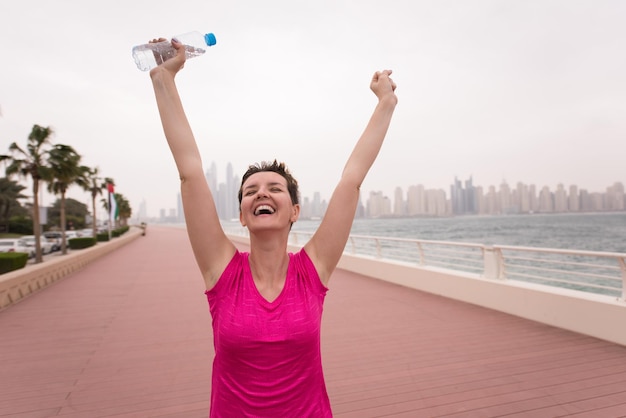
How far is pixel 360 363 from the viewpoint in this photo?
4.44 m

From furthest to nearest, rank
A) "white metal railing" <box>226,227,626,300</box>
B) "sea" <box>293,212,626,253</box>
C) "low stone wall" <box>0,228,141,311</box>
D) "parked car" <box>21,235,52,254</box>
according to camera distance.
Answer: "sea" <box>293,212,626,253</box>
"parked car" <box>21,235,52,254</box>
"low stone wall" <box>0,228,141,311</box>
"white metal railing" <box>226,227,626,300</box>

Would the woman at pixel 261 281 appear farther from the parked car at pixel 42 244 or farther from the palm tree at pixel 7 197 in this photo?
the palm tree at pixel 7 197

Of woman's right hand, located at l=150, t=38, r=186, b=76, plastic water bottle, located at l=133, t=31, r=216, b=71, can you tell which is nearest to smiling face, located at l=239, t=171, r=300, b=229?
woman's right hand, located at l=150, t=38, r=186, b=76

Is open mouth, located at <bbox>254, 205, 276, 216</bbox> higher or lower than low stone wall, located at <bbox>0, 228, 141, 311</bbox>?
higher

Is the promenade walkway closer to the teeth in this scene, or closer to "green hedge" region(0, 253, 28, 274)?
the teeth

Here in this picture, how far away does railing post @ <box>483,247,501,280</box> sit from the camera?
676 centimetres

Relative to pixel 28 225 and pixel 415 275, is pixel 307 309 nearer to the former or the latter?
pixel 415 275

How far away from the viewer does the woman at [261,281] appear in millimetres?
1122

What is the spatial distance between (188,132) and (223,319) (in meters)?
0.59

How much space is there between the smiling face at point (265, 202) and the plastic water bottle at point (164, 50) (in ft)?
1.78

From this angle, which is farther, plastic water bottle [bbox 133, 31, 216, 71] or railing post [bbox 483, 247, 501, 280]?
railing post [bbox 483, 247, 501, 280]

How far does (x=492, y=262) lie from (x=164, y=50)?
6688 mm

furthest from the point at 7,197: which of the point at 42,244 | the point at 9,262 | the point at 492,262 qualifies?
the point at 492,262

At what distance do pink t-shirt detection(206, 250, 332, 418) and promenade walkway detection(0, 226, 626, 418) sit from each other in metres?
2.42
